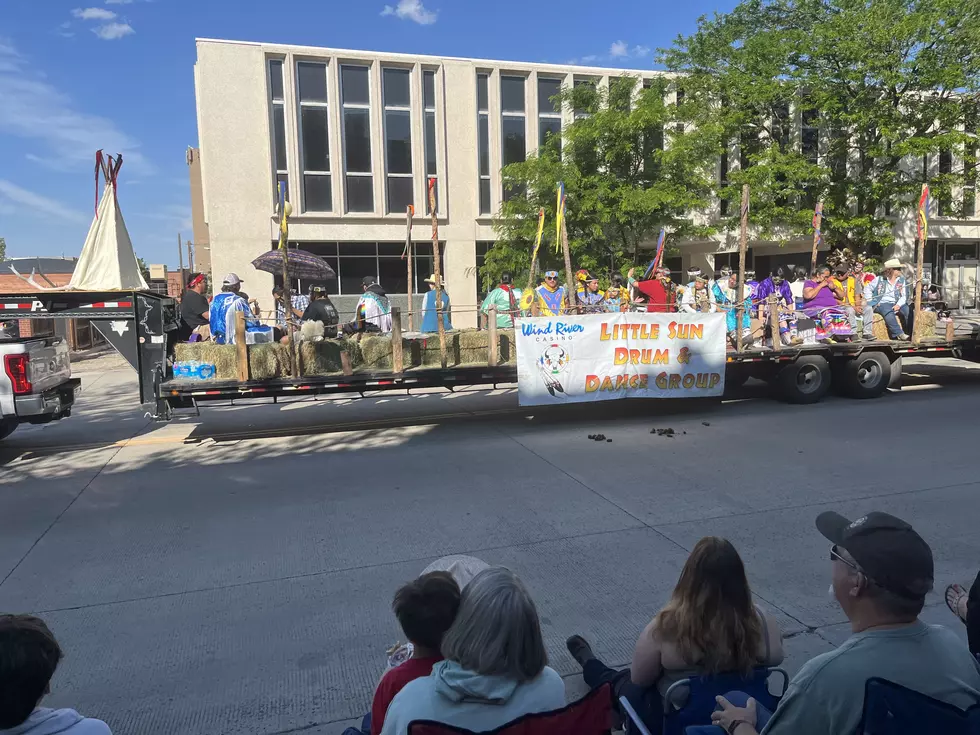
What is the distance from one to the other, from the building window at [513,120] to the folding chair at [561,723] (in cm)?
2422

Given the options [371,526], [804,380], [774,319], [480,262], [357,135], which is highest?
[357,135]

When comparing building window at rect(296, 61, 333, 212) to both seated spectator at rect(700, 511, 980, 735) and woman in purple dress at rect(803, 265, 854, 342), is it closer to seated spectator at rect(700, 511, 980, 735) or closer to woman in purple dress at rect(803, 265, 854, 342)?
A: woman in purple dress at rect(803, 265, 854, 342)

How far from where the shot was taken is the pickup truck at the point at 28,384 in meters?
8.31

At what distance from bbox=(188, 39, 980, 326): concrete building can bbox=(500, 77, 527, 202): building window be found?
4 centimetres

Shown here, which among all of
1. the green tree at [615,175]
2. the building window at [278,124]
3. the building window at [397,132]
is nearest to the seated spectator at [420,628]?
the green tree at [615,175]

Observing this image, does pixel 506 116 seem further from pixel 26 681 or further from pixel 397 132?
pixel 26 681

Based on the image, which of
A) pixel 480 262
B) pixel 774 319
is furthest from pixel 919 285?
pixel 480 262

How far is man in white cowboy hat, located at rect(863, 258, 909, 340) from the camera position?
1187cm

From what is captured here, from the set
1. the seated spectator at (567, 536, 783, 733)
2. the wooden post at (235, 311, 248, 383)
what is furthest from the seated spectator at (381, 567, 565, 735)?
the wooden post at (235, 311, 248, 383)

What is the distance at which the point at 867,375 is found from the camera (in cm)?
1185

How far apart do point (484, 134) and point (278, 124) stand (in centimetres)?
710

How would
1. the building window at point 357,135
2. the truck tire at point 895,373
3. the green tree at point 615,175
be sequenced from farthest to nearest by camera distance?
the building window at point 357,135, the green tree at point 615,175, the truck tire at point 895,373

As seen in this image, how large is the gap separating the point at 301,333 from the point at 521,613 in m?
8.35

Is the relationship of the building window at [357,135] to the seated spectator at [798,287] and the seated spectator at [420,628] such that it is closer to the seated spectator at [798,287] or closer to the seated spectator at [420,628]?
the seated spectator at [798,287]
